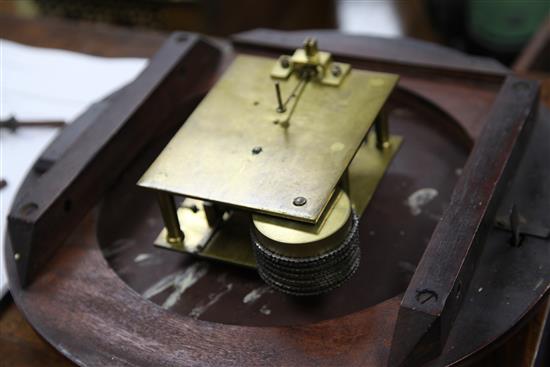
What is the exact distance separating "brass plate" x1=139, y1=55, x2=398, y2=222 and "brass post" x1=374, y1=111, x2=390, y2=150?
51 mm

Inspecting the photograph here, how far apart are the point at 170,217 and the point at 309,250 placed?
19 centimetres

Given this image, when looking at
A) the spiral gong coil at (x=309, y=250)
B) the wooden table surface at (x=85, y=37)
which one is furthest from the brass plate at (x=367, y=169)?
the wooden table surface at (x=85, y=37)

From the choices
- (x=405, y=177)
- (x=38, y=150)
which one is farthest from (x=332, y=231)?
(x=38, y=150)

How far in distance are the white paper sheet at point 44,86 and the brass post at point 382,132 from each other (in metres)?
0.45

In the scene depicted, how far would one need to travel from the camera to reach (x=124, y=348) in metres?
0.89

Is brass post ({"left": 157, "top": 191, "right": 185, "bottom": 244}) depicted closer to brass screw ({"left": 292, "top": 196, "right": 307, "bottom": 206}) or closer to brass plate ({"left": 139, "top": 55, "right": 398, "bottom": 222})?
brass plate ({"left": 139, "top": 55, "right": 398, "bottom": 222})

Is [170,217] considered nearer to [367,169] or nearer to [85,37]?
[367,169]

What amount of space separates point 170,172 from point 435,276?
29 centimetres

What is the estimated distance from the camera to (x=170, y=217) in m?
0.99

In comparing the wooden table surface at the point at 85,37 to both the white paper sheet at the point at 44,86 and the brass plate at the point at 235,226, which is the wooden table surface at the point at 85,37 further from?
the brass plate at the point at 235,226

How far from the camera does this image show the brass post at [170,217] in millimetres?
972

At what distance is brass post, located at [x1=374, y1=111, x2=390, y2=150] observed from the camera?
1.08 meters

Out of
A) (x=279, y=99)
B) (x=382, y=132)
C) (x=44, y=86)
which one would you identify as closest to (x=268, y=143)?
(x=279, y=99)

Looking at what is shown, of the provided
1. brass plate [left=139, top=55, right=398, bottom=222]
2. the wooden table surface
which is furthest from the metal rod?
the wooden table surface
